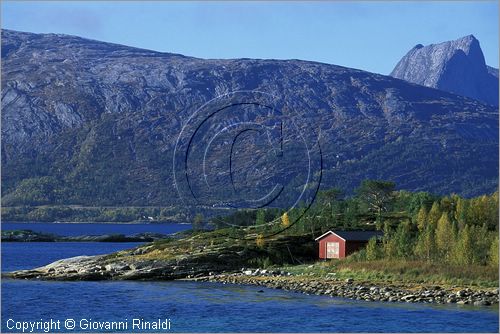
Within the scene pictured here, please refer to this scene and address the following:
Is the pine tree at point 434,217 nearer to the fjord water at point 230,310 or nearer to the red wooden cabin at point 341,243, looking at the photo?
the red wooden cabin at point 341,243

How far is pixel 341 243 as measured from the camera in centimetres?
11262

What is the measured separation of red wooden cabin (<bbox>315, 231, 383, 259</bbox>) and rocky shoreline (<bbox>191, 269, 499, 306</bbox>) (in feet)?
38.9

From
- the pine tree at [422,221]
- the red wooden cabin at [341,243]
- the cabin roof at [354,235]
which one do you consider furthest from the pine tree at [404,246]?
A: the cabin roof at [354,235]

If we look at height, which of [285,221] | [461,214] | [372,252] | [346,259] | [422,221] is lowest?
[346,259]

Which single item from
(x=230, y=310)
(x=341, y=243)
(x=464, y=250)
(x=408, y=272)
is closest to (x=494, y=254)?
(x=464, y=250)

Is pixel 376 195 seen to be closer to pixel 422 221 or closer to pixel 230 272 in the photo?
pixel 422 221

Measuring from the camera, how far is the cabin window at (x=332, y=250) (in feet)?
372

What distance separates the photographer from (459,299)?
250 ft

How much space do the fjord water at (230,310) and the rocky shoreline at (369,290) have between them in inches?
81.8

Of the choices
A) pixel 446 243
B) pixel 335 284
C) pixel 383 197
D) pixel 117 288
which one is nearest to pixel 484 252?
pixel 446 243

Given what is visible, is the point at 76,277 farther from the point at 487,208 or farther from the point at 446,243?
the point at 487,208

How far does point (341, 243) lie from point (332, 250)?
2243 mm

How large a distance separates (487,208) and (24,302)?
58599 millimetres

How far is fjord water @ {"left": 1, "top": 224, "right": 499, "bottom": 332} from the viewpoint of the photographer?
6625 centimetres
